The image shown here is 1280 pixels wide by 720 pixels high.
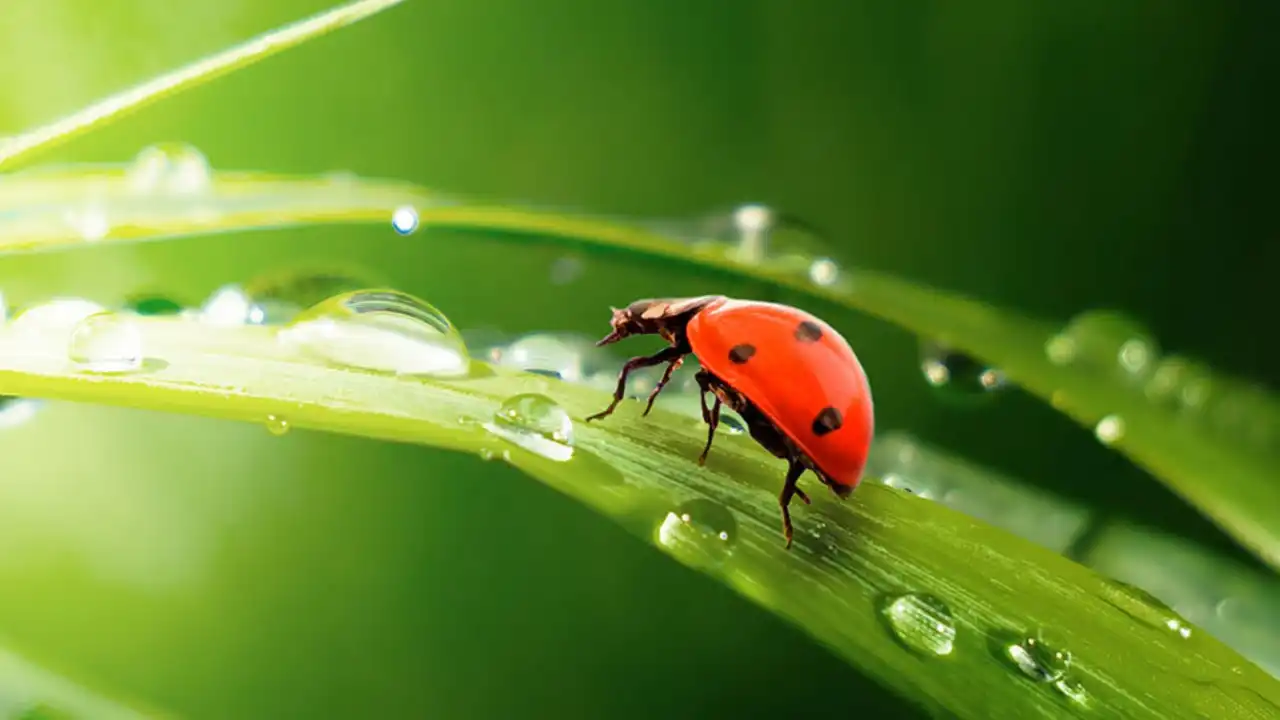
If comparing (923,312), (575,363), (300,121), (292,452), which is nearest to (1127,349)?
(923,312)

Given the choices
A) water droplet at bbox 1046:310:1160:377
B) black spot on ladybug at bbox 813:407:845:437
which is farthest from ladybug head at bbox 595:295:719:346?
water droplet at bbox 1046:310:1160:377

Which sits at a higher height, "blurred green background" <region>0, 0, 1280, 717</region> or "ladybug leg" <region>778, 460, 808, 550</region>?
"blurred green background" <region>0, 0, 1280, 717</region>

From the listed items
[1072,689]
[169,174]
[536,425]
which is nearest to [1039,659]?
[1072,689]

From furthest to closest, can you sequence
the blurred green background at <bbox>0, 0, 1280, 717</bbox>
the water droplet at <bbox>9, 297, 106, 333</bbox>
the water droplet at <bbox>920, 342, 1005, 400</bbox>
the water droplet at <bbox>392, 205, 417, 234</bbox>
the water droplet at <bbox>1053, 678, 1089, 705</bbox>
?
1. the blurred green background at <bbox>0, 0, 1280, 717</bbox>
2. the water droplet at <bbox>920, 342, 1005, 400</bbox>
3. the water droplet at <bbox>392, 205, 417, 234</bbox>
4. the water droplet at <bbox>9, 297, 106, 333</bbox>
5. the water droplet at <bbox>1053, 678, 1089, 705</bbox>

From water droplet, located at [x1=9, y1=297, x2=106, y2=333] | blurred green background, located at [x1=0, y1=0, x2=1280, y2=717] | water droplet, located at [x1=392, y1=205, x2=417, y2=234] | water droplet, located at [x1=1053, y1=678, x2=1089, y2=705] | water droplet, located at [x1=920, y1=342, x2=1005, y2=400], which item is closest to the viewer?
water droplet, located at [x1=1053, y1=678, x2=1089, y2=705]

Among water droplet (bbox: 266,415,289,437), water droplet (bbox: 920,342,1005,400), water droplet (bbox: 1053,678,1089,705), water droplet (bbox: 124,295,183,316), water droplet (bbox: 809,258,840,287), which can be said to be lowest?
water droplet (bbox: 266,415,289,437)

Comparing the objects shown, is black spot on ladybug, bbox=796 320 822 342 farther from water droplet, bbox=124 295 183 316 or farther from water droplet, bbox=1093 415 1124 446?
water droplet, bbox=124 295 183 316

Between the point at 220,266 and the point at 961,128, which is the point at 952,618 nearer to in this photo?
the point at 220,266
